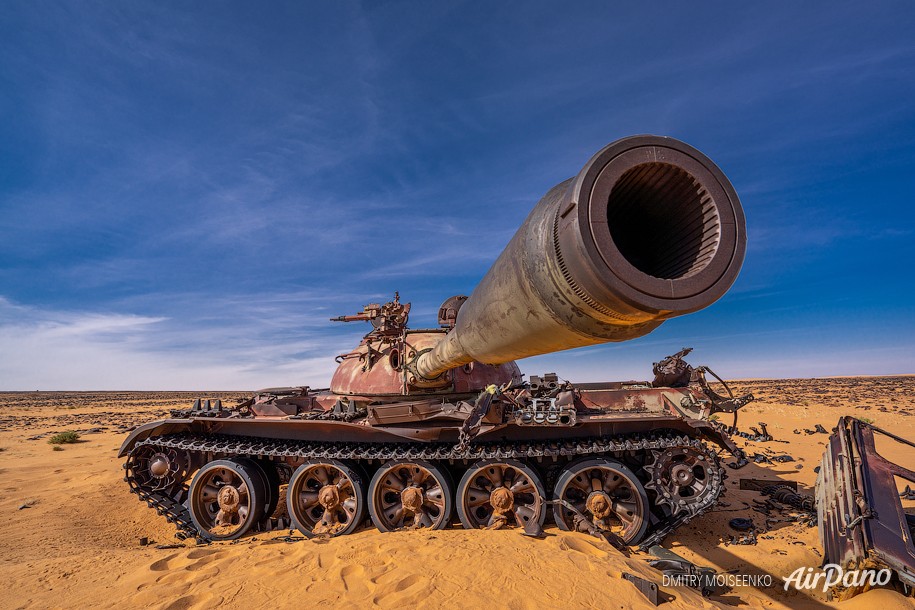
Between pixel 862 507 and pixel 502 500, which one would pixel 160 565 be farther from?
pixel 862 507

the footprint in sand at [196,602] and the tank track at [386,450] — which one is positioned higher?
the tank track at [386,450]

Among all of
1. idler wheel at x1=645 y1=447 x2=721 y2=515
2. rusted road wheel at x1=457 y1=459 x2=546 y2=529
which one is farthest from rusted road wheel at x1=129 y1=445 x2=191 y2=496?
idler wheel at x1=645 y1=447 x2=721 y2=515

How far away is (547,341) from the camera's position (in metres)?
2.20

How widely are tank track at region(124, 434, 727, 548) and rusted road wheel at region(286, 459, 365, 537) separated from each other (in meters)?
0.29

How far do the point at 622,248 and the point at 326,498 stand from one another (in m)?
6.88

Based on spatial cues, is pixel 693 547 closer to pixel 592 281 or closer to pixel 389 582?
pixel 389 582

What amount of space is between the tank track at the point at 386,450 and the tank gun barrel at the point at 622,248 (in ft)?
16.5

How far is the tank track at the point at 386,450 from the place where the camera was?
259 inches

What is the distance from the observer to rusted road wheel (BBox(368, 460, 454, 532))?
23.2ft

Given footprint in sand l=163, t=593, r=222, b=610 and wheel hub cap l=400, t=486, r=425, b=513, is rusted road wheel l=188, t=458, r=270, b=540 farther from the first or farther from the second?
footprint in sand l=163, t=593, r=222, b=610

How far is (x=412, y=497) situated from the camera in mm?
7094

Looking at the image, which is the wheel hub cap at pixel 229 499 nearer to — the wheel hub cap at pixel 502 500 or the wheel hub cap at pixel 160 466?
the wheel hub cap at pixel 160 466

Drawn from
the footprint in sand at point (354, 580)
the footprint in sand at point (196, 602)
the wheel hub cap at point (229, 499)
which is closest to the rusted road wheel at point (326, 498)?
the wheel hub cap at point (229, 499)

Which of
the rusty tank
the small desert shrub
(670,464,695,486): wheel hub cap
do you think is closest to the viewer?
(670,464,695,486): wheel hub cap
